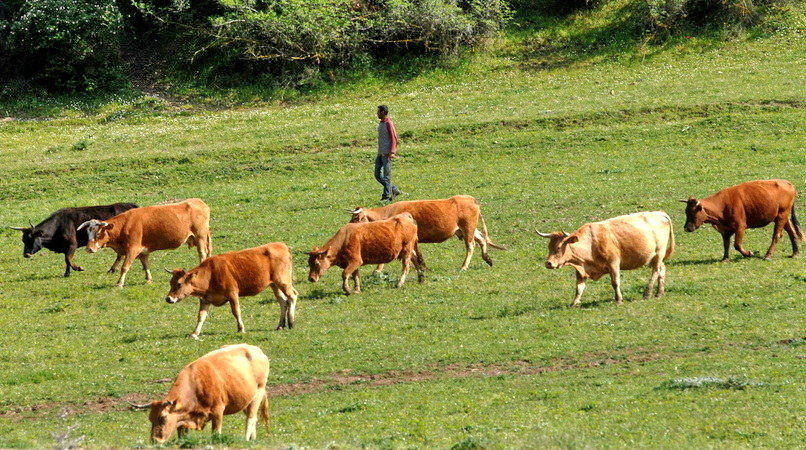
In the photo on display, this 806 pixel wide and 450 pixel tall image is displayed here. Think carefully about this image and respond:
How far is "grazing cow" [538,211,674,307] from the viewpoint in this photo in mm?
21750

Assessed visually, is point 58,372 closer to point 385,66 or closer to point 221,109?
point 221,109

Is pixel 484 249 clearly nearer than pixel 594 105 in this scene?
Yes

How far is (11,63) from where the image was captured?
52.1m

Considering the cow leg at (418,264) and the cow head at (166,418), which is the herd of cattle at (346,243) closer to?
the cow leg at (418,264)

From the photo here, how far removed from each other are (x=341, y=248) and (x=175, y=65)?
31.7 metres

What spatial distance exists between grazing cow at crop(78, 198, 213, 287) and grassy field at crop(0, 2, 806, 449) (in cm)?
79

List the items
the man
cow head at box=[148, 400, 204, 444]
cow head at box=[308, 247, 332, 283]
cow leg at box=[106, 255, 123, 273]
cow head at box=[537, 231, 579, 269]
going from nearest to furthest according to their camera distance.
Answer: cow head at box=[148, 400, 204, 444], cow head at box=[537, 231, 579, 269], cow head at box=[308, 247, 332, 283], cow leg at box=[106, 255, 123, 273], the man

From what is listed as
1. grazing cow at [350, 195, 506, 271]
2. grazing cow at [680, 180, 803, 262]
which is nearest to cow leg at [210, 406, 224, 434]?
Answer: grazing cow at [350, 195, 506, 271]

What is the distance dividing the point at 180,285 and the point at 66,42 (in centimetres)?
3284

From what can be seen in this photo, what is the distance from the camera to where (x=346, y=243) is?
76.2ft

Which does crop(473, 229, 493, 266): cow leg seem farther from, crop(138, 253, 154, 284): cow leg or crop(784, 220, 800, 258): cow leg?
crop(138, 253, 154, 284): cow leg

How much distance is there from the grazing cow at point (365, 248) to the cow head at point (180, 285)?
2.92m

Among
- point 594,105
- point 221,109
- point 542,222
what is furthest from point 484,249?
point 221,109

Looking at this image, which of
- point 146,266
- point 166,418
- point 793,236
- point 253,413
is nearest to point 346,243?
point 146,266
